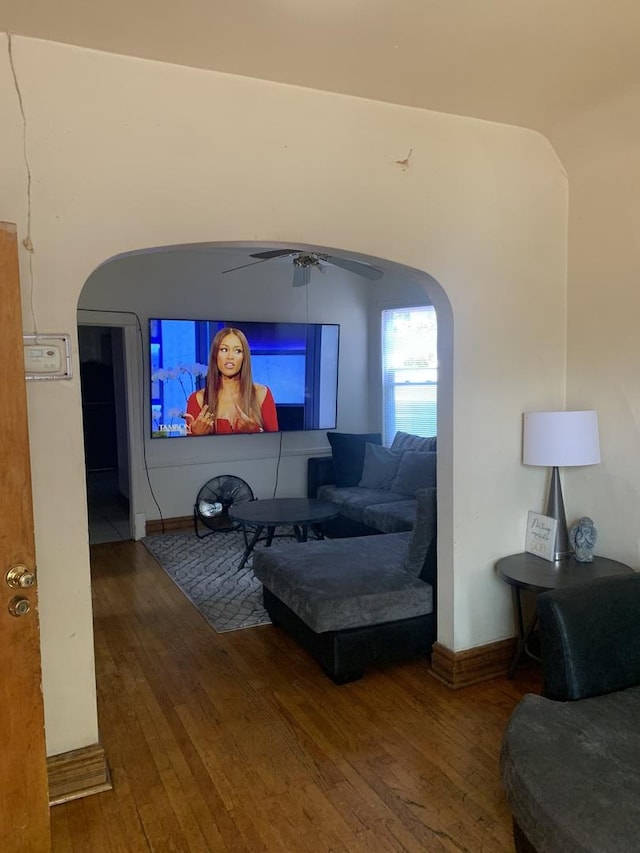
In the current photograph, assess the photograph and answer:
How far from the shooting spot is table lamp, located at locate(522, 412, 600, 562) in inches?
113

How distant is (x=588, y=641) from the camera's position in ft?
7.06

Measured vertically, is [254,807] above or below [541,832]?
below

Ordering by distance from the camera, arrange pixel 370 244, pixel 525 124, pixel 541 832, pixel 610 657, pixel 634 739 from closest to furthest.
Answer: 1. pixel 541 832
2. pixel 634 739
3. pixel 610 657
4. pixel 370 244
5. pixel 525 124

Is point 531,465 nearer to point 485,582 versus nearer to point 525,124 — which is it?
point 485,582

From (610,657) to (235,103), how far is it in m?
2.40

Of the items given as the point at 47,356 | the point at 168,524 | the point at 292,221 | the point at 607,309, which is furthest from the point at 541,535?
the point at 168,524

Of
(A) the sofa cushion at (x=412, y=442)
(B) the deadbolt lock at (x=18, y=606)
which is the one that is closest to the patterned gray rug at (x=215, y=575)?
(A) the sofa cushion at (x=412, y=442)

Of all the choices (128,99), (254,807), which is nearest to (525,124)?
Answer: (128,99)

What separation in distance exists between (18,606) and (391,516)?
11.3 ft

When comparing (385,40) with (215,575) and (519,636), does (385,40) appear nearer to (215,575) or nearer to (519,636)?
(519,636)

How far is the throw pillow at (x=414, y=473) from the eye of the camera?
5500 mm

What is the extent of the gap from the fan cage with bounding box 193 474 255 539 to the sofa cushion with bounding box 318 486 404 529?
82 cm

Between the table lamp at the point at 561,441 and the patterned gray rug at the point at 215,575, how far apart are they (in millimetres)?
1900

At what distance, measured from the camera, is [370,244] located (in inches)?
107
